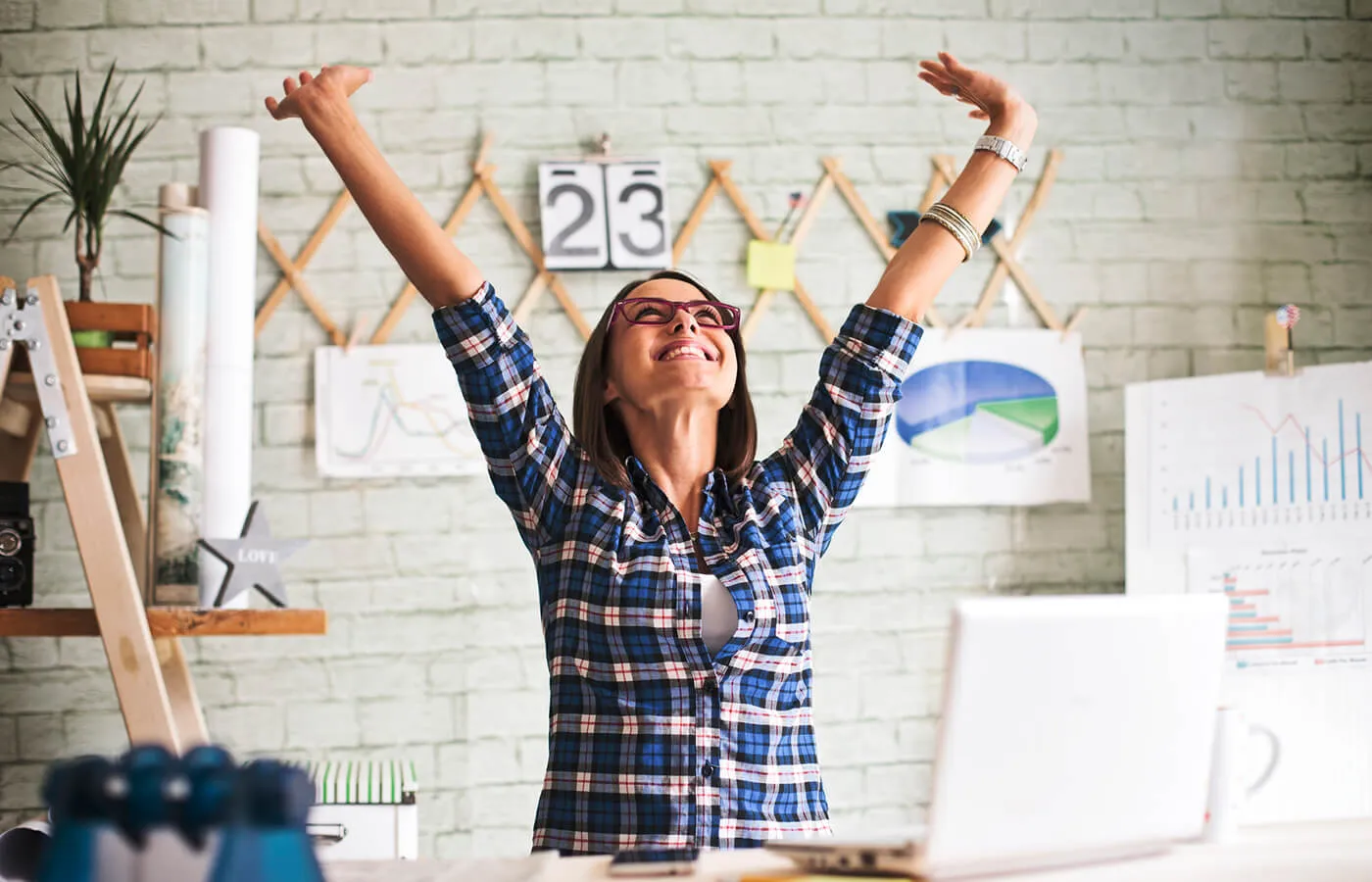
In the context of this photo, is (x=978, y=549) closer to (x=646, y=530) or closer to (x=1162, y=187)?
(x=1162, y=187)

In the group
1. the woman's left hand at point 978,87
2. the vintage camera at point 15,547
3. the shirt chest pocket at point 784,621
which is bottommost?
the shirt chest pocket at point 784,621

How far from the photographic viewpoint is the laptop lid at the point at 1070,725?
0.86 metres

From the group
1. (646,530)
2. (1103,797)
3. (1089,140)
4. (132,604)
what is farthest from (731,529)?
(1089,140)

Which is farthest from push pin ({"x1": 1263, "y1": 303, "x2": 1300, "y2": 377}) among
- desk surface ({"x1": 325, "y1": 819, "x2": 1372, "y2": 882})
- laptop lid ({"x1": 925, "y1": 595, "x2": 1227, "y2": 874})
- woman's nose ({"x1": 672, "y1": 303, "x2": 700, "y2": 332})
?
laptop lid ({"x1": 925, "y1": 595, "x2": 1227, "y2": 874})

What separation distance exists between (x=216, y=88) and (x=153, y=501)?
1.14 m

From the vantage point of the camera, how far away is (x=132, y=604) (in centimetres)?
188

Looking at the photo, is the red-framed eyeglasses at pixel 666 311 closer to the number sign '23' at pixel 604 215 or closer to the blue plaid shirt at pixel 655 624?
the blue plaid shirt at pixel 655 624

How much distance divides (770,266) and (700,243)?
16 cm

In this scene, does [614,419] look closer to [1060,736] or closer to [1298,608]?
[1060,736]

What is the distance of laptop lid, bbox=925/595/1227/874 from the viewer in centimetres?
86

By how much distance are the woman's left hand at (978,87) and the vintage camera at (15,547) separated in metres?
1.59

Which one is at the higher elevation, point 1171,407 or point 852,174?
point 852,174

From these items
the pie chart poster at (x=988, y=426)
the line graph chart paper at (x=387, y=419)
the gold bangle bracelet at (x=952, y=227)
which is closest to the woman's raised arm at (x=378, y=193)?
the gold bangle bracelet at (x=952, y=227)

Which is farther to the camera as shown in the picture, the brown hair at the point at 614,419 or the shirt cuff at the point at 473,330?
the brown hair at the point at 614,419
